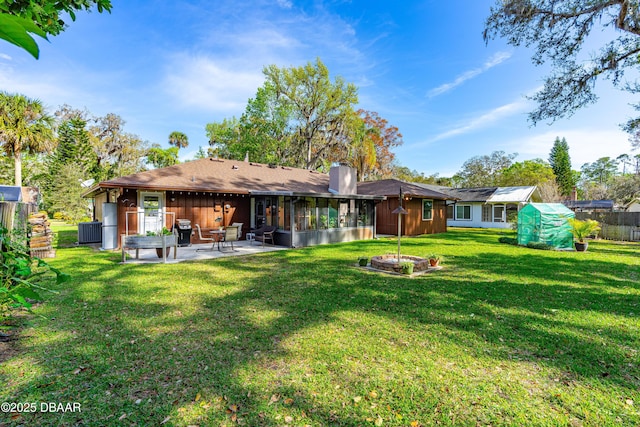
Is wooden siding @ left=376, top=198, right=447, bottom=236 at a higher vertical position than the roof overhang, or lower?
lower

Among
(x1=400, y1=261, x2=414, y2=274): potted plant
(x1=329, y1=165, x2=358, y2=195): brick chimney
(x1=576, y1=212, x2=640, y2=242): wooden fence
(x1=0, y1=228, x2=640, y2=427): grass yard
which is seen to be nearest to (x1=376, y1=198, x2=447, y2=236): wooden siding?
(x1=329, y1=165, x2=358, y2=195): brick chimney

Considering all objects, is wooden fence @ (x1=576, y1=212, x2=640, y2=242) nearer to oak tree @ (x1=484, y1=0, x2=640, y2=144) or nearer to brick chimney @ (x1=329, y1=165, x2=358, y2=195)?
oak tree @ (x1=484, y1=0, x2=640, y2=144)

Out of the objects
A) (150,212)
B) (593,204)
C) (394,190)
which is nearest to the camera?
(150,212)

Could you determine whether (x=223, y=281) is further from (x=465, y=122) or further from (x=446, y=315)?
(x=465, y=122)

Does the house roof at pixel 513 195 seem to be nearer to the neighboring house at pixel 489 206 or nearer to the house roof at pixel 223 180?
the neighboring house at pixel 489 206

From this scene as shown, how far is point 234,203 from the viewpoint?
14.3 m

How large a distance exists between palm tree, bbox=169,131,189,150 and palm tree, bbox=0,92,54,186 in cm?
2725

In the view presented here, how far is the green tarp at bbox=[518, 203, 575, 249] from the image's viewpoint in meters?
12.9

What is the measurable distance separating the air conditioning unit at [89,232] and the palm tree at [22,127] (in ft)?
37.0

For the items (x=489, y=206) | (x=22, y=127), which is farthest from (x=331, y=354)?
(x=489, y=206)

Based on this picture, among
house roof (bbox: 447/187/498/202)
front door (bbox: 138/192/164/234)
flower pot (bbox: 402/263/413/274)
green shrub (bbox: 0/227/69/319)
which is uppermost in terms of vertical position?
house roof (bbox: 447/187/498/202)

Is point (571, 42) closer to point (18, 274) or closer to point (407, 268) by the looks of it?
point (407, 268)

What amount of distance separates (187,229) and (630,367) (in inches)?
487

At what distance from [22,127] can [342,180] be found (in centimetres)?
2034
